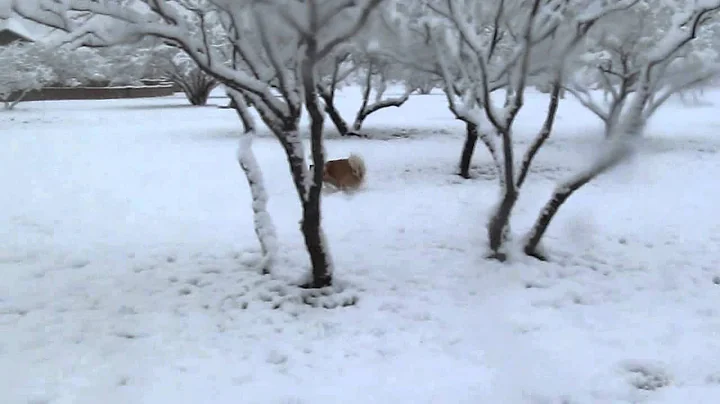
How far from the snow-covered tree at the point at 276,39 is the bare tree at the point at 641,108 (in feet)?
6.38

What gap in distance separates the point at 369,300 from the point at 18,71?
2576cm

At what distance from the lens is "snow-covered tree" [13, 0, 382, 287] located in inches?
162

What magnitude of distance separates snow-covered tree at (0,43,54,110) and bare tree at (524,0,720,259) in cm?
2429

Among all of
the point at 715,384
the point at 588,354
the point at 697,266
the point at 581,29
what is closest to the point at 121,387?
the point at 588,354

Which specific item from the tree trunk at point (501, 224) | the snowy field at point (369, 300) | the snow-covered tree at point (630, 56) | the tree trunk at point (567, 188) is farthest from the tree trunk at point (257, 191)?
the snow-covered tree at point (630, 56)

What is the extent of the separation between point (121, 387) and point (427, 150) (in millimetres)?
11334

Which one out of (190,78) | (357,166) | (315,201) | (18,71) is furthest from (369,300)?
(190,78)

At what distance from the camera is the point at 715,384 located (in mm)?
3736

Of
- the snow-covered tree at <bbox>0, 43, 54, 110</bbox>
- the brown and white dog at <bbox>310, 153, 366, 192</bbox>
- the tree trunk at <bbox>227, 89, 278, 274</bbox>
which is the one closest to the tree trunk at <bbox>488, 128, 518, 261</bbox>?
the tree trunk at <bbox>227, 89, 278, 274</bbox>

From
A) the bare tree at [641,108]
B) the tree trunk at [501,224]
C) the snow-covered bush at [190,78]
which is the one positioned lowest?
the snow-covered bush at [190,78]

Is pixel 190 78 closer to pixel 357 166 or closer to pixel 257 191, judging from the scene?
pixel 357 166

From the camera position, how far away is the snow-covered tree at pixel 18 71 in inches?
1013

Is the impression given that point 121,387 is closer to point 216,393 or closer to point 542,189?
point 216,393

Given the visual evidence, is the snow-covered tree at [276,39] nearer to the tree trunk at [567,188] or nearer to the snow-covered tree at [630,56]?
the tree trunk at [567,188]
